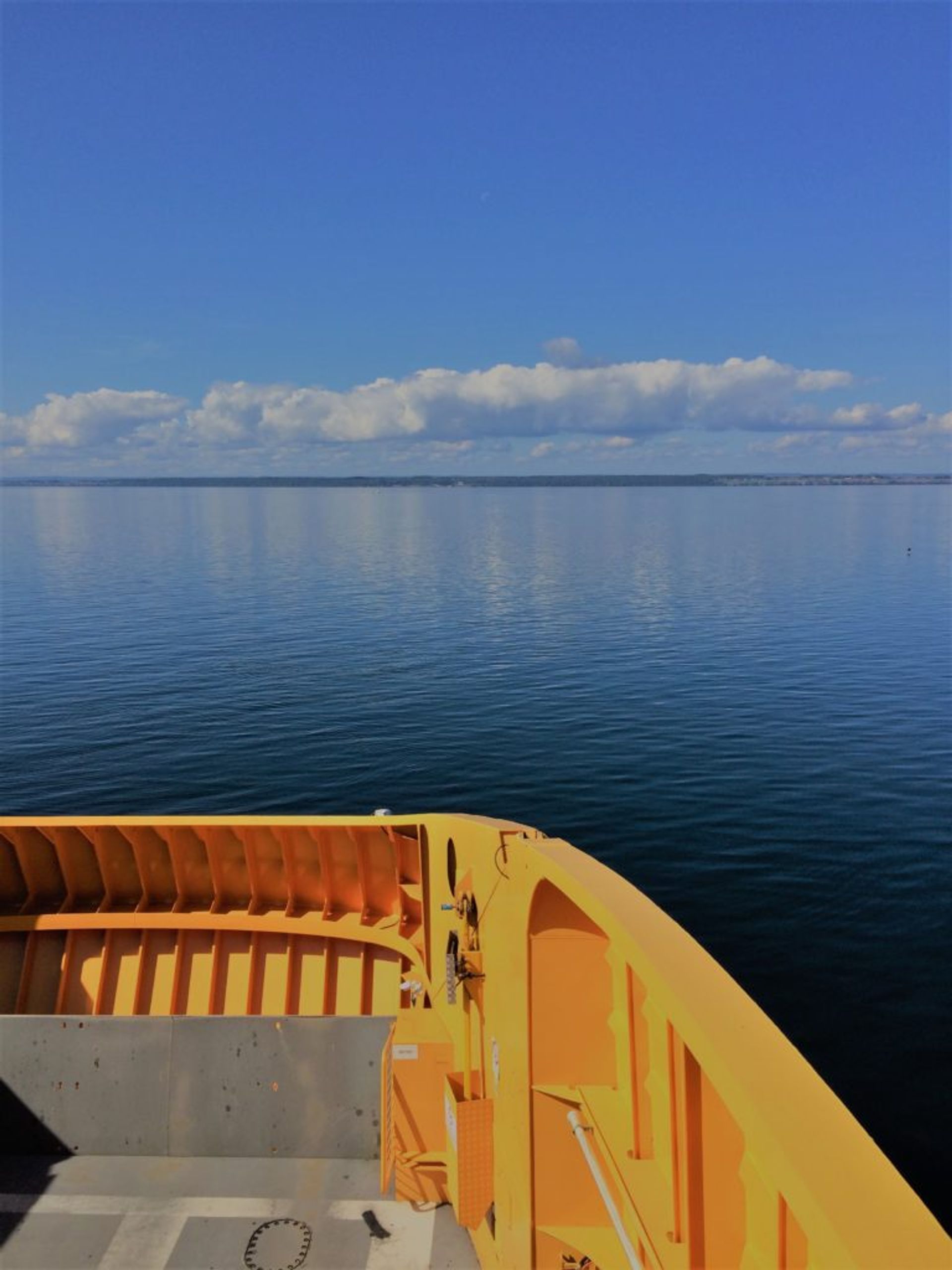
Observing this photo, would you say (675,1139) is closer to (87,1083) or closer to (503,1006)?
(503,1006)

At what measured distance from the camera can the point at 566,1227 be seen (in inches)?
233

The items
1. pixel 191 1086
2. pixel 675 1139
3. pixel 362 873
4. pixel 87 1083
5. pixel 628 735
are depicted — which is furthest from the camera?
pixel 628 735

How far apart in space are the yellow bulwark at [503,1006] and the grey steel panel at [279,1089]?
0.72 m

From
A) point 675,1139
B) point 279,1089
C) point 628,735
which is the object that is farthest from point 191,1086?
point 628,735

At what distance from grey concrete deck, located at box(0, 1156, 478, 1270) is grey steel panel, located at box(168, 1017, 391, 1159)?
0.17 metres

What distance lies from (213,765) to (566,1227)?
18.2 meters

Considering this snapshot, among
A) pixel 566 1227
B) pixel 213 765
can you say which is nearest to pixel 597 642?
pixel 213 765

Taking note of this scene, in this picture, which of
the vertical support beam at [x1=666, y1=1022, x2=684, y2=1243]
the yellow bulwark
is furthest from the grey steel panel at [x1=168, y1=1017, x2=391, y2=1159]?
the vertical support beam at [x1=666, y1=1022, x2=684, y2=1243]

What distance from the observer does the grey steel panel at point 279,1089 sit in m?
9.73

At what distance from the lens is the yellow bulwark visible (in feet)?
11.9

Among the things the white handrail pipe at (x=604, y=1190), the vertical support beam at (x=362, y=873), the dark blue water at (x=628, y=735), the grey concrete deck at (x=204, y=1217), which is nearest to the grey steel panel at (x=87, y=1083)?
the grey concrete deck at (x=204, y=1217)

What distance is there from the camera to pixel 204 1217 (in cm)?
882

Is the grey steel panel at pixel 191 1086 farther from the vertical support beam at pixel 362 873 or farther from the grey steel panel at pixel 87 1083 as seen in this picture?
the vertical support beam at pixel 362 873

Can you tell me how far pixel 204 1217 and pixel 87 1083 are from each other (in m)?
2.23
